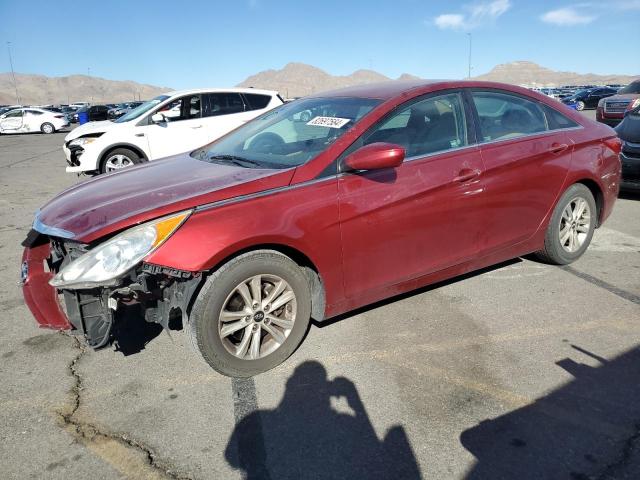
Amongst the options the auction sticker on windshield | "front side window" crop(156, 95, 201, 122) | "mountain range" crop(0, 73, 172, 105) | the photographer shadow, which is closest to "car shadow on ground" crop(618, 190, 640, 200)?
the auction sticker on windshield

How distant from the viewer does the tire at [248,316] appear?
275cm

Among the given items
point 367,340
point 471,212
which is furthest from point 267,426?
point 471,212

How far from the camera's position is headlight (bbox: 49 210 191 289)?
8.55ft

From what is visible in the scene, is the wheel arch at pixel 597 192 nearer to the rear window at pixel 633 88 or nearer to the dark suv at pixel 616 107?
the dark suv at pixel 616 107

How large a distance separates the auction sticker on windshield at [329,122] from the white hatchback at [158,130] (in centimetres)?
609

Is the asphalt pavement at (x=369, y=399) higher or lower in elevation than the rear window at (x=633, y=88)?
lower

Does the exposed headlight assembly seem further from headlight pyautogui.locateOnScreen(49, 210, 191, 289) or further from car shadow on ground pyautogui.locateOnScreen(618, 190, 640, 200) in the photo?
car shadow on ground pyautogui.locateOnScreen(618, 190, 640, 200)

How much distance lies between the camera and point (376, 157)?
2965mm

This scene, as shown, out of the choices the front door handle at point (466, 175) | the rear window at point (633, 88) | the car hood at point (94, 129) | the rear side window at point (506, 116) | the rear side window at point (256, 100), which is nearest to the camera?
the front door handle at point (466, 175)

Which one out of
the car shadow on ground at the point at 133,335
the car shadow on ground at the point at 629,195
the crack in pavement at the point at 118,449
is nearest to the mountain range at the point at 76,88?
the car shadow on ground at the point at 629,195

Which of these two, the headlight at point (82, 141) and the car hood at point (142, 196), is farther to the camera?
the headlight at point (82, 141)

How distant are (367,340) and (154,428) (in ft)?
4.76

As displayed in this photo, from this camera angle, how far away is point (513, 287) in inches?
165

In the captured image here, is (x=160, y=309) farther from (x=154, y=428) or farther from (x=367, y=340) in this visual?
(x=367, y=340)
